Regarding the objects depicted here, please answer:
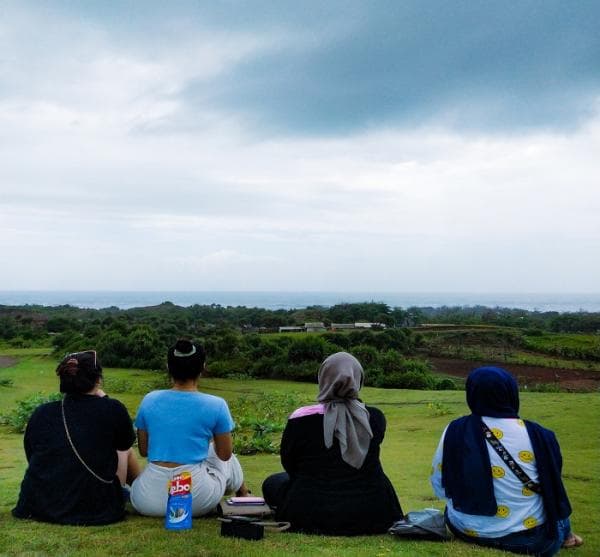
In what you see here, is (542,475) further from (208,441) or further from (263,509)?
(208,441)

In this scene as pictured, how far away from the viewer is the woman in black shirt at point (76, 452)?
15.0ft

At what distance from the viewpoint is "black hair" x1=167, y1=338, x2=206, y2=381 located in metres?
4.68

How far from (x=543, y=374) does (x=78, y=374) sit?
2107cm

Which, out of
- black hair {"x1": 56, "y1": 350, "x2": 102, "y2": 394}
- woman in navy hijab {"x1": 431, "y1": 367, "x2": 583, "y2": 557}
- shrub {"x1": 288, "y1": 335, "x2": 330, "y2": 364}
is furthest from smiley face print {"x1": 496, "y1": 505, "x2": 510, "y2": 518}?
shrub {"x1": 288, "y1": 335, "x2": 330, "y2": 364}

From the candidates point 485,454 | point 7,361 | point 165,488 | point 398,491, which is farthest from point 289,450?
point 7,361

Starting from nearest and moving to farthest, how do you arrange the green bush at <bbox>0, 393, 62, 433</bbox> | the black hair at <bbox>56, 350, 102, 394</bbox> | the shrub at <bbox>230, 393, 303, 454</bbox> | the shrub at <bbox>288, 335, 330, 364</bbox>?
the black hair at <bbox>56, 350, 102, 394</bbox> → the shrub at <bbox>230, 393, 303, 454</bbox> → the green bush at <bbox>0, 393, 62, 433</bbox> → the shrub at <bbox>288, 335, 330, 364</bbox>

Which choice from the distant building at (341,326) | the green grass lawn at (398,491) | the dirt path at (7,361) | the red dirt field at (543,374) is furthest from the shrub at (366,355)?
the dirt path at (7,361)

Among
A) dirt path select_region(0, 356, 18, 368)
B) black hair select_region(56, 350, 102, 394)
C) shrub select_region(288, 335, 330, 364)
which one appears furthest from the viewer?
dirt path select_region(0, 356, 18, 368)

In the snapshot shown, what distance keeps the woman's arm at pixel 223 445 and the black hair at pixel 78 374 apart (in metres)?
0.98

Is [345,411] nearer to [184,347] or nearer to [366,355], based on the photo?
[184,347]

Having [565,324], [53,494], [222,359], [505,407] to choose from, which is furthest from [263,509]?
[565,324]

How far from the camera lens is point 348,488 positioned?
4426 millimetres

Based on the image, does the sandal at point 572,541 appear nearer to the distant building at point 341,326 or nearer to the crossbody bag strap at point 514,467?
the crossbody bag strap at point 514,467

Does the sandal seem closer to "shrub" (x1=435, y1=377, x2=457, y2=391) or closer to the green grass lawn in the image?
the green grass lawn
